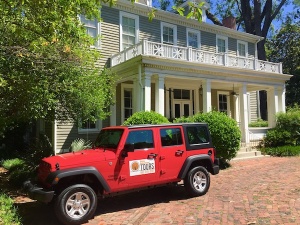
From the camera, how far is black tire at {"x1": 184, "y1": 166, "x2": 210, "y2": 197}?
6957mm

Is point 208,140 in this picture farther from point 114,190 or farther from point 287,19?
point 287,19

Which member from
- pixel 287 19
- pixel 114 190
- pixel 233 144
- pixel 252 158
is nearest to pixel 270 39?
pixel 287 19

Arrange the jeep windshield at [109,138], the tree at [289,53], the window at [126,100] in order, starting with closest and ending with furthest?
the jeep windshield at [109,138] < the window at [126,100] < the tree at [289,53]

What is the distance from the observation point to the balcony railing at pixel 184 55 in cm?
1369

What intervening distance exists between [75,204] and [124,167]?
1.19 m

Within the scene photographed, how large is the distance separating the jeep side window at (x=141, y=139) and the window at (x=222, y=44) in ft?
52.8

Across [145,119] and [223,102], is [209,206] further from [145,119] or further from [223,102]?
[223,102]

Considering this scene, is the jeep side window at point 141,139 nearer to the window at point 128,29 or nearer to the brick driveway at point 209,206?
the brick driveway at point 209,206

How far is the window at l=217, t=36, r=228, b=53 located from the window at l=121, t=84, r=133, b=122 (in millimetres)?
8036

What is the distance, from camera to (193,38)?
19.8 m

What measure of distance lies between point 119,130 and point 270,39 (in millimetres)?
39995

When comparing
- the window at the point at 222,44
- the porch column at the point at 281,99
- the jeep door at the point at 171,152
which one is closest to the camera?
the jeep door at the point at 171,152

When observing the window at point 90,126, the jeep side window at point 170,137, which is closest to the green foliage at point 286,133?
the window at point 90,126

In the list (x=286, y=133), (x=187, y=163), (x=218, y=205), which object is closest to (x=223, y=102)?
(x=286, y=133)
